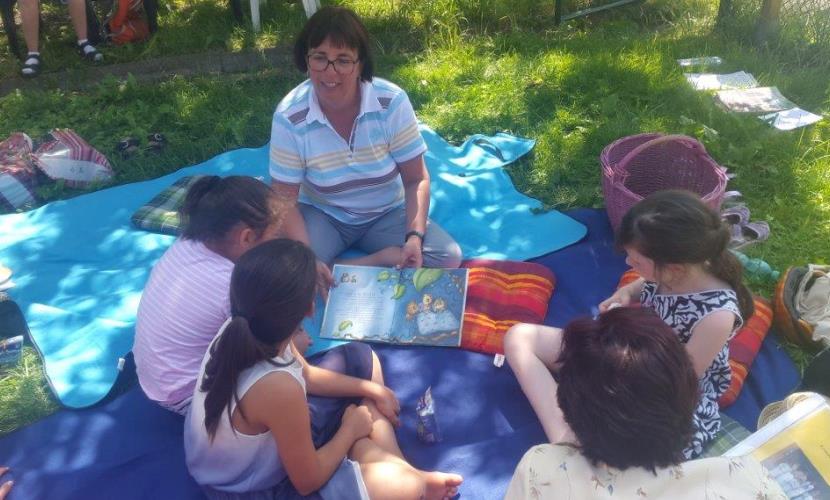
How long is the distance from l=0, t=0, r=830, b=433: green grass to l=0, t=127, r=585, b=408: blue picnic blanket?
174 mm

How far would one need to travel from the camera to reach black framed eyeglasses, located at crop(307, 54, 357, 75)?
2.83 metres

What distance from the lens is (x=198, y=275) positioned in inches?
90.1

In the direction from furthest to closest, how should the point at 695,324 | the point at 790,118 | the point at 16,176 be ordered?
the point at 790,118
the point at 16,176
the point at 695,324

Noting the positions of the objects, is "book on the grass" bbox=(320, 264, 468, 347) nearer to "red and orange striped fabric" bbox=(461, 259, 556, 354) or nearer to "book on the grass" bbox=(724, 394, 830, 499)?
"red and orange striped fabric" bbox=(461, 259, 556, 354)

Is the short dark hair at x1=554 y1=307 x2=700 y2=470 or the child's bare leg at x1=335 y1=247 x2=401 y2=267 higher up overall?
the short dark hair at x1=554 y1=307 x2=700 y2=470

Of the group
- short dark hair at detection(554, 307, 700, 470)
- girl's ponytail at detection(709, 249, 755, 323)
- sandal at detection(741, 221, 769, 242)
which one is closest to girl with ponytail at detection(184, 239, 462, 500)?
short dark hair at detection(554, 307, 700, 470)

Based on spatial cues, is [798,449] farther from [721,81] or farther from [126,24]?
[126,24]

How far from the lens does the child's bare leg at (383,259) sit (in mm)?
3307

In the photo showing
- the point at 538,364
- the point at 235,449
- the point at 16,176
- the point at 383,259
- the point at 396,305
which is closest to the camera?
the point at 235,449

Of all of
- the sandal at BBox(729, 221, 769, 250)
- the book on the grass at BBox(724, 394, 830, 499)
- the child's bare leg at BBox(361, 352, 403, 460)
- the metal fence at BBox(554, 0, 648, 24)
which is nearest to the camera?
the book on the grass at BBox(724, 394, 830, 499)

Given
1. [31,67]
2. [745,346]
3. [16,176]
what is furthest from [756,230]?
[31,67]

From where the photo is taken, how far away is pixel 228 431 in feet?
6.46

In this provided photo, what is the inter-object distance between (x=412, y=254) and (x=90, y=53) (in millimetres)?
3918

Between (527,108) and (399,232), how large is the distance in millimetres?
1701
